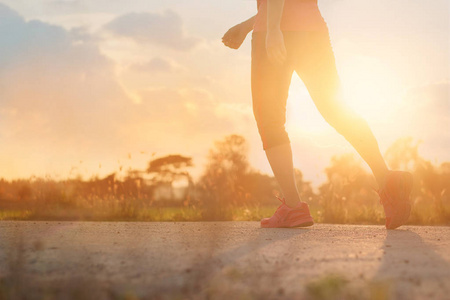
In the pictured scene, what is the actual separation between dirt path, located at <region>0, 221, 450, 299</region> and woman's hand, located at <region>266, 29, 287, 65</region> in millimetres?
1374

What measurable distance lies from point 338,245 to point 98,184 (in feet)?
23.2

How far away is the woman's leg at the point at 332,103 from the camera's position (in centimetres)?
340

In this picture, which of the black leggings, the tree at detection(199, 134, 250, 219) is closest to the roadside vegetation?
the tree at detection(199, 134, 250, 219)

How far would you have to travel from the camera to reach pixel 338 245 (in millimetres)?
2271

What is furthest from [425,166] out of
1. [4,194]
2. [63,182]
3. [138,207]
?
[4,194]

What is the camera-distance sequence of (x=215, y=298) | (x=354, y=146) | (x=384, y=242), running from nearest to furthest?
(x=215, y=298) → (x=384, y=242) → (x=354, y=146)

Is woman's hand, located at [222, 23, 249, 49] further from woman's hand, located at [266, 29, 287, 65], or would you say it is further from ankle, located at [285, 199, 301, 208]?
ankle, located at [285, 199, 301, 208]

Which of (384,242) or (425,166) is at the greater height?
(425,166)

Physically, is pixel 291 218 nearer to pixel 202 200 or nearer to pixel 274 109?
pixel 274 109

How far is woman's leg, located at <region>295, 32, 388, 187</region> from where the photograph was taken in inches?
134

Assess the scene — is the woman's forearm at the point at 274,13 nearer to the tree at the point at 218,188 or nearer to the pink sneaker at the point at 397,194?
the pink sneaker at the point at 397,194

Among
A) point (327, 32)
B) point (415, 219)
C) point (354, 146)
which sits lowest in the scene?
point (415, 219)

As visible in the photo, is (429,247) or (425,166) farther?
(425,166)

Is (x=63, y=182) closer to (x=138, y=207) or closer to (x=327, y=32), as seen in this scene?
(x=138, y=207)
